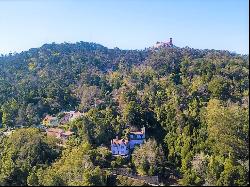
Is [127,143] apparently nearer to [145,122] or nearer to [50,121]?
[145,122]

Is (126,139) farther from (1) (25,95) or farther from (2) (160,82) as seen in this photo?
(1) (25,95)

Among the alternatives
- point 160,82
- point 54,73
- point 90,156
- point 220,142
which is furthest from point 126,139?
point 54,73

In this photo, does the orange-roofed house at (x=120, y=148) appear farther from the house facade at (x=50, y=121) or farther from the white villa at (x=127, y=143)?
the house facade at (x=50, y=121)

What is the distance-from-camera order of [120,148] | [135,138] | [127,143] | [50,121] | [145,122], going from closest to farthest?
[120,148] < [127,143] < [135,138] < [145,122] < [50,121]

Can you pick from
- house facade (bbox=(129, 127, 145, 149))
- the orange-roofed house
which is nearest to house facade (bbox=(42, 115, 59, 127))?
house facade (bbox=(129, 127, 145, 149))

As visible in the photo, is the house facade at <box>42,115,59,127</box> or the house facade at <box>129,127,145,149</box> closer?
the house facade at <box>129,127,145,149</box>

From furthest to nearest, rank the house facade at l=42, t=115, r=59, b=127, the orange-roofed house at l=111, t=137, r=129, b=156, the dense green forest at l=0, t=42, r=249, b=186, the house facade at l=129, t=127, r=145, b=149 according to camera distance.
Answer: the house facade at l=42, t=115, r=59, b=127 < the house facade at l=129, t=127, r=145, b=149 < the orange-roofed house at l=111, t=137, r=129, b=156 < the dense green forest at l=0, t=42, r=249, b=186

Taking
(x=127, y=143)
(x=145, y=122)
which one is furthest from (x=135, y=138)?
(x=145, y=122)

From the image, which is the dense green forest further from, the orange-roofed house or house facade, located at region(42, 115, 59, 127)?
house facade, located at region(42, 115, 59, 127)
